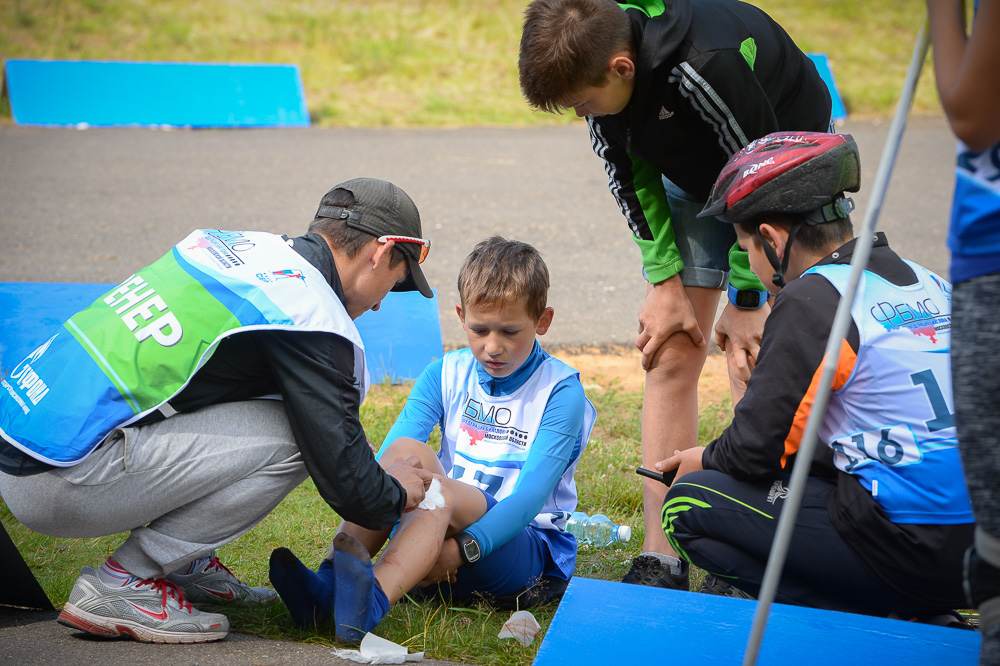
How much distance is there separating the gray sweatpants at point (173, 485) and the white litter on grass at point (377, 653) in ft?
1.53

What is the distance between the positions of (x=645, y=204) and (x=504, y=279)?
637 mm

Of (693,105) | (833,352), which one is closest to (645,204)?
(693,105)

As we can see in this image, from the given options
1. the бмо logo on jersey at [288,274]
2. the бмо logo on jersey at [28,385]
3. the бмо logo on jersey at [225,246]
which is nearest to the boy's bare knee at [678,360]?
the бмо logo on jersey at [288,274]

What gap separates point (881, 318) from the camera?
85.7 inches

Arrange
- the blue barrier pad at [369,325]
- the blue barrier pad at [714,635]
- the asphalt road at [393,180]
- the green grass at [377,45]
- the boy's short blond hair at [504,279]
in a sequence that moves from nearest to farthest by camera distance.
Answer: the blue barrier pad at [714,635]
the boy's short blond hair at [504,279]
the blue barrier pad at [369,325]
the asphalt road at [393,180]
the green grass at [377,45]

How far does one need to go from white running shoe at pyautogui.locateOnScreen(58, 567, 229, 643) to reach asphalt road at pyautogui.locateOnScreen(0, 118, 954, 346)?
10.2 feet

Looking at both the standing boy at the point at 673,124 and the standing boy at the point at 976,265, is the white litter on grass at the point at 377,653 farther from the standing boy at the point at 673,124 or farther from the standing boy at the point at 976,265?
the standing boy at the point at 976,265

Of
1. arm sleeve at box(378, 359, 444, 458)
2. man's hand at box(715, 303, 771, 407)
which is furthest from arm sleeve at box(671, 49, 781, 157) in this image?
arm sleeve at box(378, 359, 444, 458)

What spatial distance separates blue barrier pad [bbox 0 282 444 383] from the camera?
14.7 feet

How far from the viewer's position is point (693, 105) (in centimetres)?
274

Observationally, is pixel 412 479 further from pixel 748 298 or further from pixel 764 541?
pixel 748 298

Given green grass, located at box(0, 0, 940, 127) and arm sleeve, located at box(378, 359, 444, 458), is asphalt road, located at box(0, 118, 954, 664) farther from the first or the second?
arm sleeve, located at box(378, 359, 444, 458)

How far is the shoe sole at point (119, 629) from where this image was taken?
2.35 m

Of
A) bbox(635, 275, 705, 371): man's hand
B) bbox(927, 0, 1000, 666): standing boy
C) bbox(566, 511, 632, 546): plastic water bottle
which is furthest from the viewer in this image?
bbox(566, 511, 632, 546): plastic water bottle
